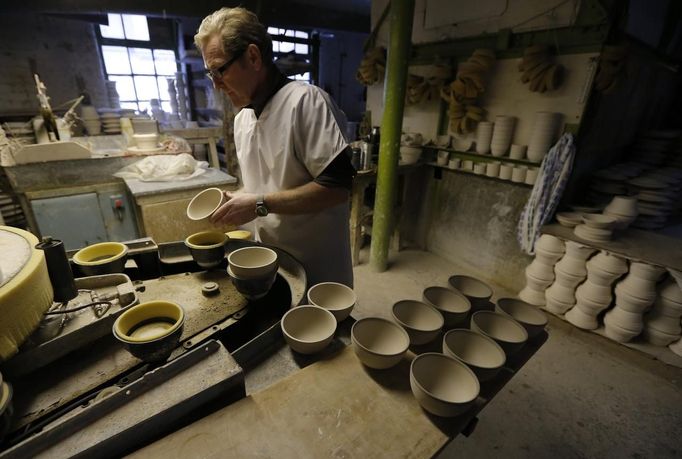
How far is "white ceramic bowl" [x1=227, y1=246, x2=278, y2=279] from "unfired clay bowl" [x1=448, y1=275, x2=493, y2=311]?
29.8 inches

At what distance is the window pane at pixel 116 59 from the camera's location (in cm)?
815

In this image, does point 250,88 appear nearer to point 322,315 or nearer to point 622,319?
point 322,315

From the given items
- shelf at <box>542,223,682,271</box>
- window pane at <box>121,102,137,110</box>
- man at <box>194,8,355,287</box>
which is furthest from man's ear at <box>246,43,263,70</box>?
window pane at <box>121,102,137,110</box>

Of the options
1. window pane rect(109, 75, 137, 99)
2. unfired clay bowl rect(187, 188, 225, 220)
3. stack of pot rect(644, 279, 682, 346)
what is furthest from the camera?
window pane rect(109, 75, 137, 99)

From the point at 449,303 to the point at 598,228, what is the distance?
2224 mm

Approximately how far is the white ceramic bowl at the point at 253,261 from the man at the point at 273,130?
15cm

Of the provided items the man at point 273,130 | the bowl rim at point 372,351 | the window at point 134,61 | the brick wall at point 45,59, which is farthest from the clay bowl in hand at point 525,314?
the window at point 134,61

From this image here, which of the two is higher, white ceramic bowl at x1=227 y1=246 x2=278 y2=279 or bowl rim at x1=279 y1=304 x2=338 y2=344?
white ceramic bowl at x1=227 y1=246 x2=278 y2=279

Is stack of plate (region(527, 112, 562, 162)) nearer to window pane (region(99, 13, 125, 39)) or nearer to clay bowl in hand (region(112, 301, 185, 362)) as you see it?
clay bowl in hand (region(112, 301, 185, 362))

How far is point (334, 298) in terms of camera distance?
47.7 inches

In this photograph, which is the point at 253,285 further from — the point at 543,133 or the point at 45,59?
the point at 45,59

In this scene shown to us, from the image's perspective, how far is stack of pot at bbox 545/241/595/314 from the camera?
9.12ft

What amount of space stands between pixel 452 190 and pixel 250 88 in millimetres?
3020

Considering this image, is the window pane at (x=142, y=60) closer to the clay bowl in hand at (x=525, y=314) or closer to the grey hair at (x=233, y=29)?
the grey hair at (x=233, y=29)
